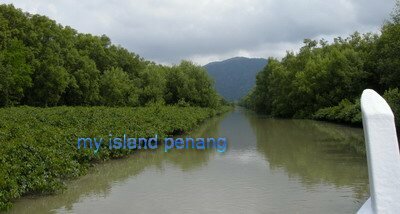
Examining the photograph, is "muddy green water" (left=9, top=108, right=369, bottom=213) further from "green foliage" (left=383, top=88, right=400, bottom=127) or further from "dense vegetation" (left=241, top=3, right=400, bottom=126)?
"dense vegetation" (left=241, top=3, right=400, bottom=126)

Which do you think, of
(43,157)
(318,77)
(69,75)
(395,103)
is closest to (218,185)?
(43,157)

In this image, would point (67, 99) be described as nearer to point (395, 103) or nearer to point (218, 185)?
point (395, 103)

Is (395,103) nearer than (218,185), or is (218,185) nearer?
(218,185)

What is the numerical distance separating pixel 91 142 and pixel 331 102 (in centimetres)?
3703

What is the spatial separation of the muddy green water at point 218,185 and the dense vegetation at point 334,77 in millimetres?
16147

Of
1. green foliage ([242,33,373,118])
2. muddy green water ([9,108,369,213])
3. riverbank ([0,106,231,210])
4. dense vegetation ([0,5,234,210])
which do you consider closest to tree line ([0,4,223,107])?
dense vegetation ([0,5,234,210])

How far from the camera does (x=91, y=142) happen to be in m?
13.1

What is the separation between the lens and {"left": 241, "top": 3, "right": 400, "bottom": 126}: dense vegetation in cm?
3374

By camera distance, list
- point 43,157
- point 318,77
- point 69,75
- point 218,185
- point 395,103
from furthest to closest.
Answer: point 318,77 → point 69,75 → point 395,103 → point 218,185 → point 43,157

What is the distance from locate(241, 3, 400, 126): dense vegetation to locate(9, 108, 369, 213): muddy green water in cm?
1615

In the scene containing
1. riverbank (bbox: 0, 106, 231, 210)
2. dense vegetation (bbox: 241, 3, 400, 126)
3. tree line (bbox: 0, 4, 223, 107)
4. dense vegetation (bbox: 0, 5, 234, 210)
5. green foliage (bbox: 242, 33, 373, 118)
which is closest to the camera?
riverbank (bbox: 0, 106, 231, 210)

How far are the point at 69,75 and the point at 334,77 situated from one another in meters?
26.9

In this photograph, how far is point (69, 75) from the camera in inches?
1718

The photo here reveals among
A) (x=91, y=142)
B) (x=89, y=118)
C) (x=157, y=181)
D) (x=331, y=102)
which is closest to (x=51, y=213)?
(x=157, y=181)
